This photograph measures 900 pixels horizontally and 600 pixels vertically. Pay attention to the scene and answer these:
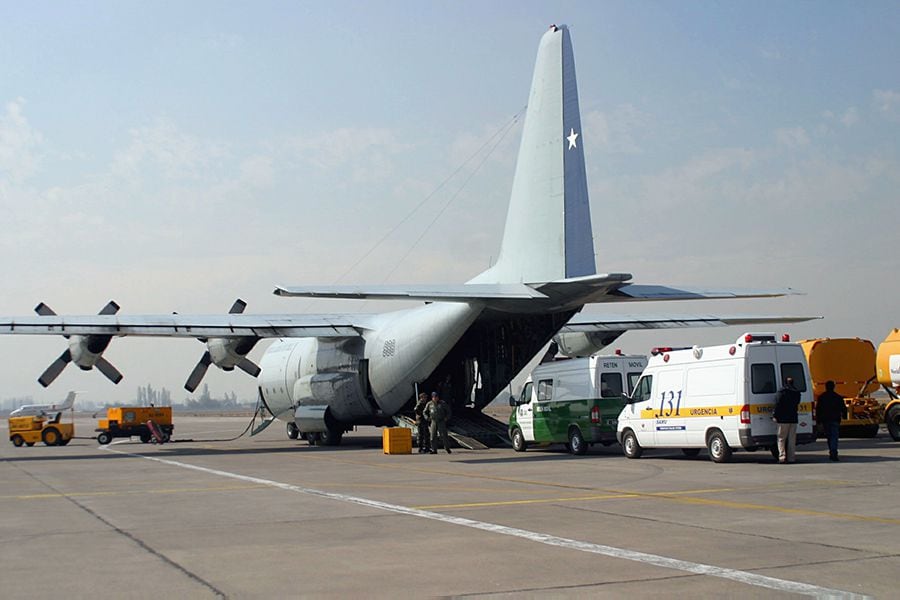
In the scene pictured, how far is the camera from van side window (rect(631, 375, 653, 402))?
1989cm

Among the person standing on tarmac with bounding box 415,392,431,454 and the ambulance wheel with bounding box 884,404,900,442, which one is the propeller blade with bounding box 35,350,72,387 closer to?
the person standing on tarmac with bounding box 415,392,431,454

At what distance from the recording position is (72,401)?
63.6 metres

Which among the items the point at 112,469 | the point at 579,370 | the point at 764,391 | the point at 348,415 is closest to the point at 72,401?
the point at 348,415

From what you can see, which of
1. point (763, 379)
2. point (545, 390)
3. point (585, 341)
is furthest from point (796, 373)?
point (585, 341)

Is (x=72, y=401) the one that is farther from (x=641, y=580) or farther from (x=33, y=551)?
(x=641, y=580)

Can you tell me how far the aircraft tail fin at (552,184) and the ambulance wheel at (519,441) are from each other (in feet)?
13.7

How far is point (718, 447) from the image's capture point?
18047 mm

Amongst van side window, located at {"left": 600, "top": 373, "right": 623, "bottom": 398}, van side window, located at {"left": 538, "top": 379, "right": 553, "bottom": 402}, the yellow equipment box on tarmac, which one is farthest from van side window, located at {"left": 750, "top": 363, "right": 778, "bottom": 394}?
the yellow equipment box on tarmac

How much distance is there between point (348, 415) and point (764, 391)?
14.4 meters

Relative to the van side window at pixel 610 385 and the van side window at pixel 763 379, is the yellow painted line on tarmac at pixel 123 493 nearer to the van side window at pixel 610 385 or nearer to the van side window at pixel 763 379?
the van side window at pixel 610 385

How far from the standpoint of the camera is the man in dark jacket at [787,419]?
17.2 m

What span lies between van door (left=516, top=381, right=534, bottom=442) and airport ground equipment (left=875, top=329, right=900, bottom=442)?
903cm

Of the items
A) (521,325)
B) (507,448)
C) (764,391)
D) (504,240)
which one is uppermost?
(504,240)

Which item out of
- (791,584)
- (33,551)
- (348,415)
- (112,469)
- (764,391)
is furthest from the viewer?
(348,415)
